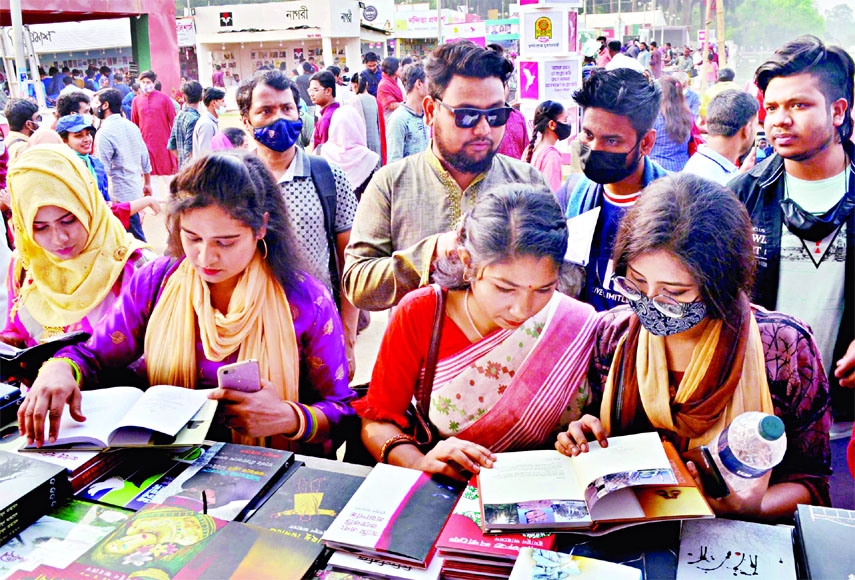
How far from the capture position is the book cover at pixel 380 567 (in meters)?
1.21

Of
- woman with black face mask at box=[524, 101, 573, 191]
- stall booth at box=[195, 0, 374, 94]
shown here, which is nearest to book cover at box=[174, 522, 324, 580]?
woman with black face mask at box=[524, 101, 573, 191]

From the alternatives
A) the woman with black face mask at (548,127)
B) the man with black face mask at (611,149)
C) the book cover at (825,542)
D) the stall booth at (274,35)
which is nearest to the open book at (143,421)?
the man with black face mask at (611,149)

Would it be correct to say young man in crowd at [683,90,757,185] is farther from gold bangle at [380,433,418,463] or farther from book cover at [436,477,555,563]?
book cover at [436,477,555,563]

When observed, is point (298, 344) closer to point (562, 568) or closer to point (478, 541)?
point (478, 541)

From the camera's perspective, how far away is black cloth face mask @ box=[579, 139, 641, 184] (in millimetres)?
2012

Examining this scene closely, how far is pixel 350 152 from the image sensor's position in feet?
16.5

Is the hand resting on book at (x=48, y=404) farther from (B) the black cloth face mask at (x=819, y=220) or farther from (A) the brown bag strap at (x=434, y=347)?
(B) the black cloth face mask at (x=819, y=220)

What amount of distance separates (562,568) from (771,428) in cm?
45

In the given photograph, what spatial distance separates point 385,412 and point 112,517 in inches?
25.7

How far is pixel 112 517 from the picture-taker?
4.59ft

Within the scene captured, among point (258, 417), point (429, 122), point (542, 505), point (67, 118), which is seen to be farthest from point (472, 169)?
point (67, 118)

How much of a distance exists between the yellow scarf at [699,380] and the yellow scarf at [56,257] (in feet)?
5.86

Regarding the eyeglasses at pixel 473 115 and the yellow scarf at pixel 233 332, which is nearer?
the yellow scarf at pixel 233 332

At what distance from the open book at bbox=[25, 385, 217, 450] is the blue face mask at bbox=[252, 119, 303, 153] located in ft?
4.58
